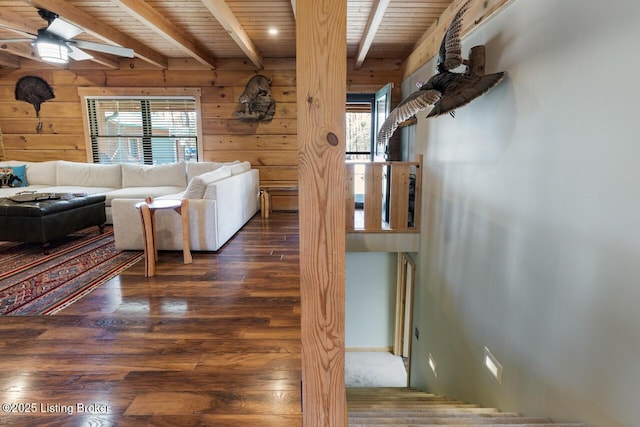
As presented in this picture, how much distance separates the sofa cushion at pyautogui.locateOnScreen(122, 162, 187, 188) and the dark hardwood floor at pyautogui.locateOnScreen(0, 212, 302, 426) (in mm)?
2745

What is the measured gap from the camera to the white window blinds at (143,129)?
18.9 feet

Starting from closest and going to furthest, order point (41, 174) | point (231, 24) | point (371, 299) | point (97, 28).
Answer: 1. point (231, 24)
2. point (97, 28)
3. point (371, 299)
4. point (41, 174)

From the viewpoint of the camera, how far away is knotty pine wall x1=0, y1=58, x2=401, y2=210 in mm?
5566

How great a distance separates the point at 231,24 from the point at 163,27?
31.0 inches

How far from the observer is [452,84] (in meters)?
2.44

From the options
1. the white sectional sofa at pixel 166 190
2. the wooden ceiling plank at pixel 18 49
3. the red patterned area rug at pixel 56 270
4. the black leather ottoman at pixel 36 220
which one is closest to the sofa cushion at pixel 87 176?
the white sectional sofa at pixel 166 190

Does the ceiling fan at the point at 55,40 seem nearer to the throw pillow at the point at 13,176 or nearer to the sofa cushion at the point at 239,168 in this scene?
the sofa cushion at the point at 239,168

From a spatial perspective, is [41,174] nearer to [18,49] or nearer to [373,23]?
[18,49]

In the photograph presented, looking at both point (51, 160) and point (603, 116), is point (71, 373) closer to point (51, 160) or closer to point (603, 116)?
point (603, 116)

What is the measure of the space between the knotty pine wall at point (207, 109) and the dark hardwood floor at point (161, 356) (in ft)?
10.8

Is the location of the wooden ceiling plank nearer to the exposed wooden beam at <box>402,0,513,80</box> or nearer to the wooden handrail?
the wooden handrail

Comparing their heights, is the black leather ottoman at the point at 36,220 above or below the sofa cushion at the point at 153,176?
below

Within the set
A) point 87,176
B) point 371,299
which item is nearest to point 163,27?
point 87,176

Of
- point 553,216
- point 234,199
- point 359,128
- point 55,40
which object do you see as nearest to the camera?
point 553,216
